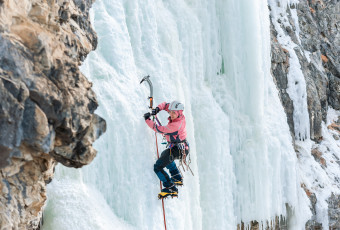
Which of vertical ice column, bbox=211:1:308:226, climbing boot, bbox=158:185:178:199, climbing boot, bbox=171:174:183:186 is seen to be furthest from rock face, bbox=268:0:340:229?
climbing boot, bbox=158:185:178:199

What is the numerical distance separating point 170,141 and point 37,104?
9.58ft

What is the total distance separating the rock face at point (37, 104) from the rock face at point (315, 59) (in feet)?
29.7

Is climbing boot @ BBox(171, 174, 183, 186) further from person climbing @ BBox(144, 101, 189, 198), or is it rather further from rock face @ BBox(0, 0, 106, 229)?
rock face @ BBox(0, 0, 106, 229)

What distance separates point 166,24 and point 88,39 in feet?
11.0

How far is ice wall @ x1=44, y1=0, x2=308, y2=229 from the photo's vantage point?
5.19 meters

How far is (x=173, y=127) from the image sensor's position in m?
5.77

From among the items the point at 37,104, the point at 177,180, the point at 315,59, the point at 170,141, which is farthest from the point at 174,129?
the point at 315,59

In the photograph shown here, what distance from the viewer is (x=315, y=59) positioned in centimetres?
1441

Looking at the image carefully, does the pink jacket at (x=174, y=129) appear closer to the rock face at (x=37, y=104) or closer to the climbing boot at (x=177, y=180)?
the climbing boot at (x=177, y=180)

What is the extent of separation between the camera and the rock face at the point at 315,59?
1228 cm

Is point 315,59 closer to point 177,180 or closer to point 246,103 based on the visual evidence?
point 246,103

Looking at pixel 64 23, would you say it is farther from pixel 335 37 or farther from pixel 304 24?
pixel 335 37

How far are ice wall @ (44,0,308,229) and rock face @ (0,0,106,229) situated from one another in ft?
3.41

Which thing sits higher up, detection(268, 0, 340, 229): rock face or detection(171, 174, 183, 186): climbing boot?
detection(268, 0, 340, 229): rock face
